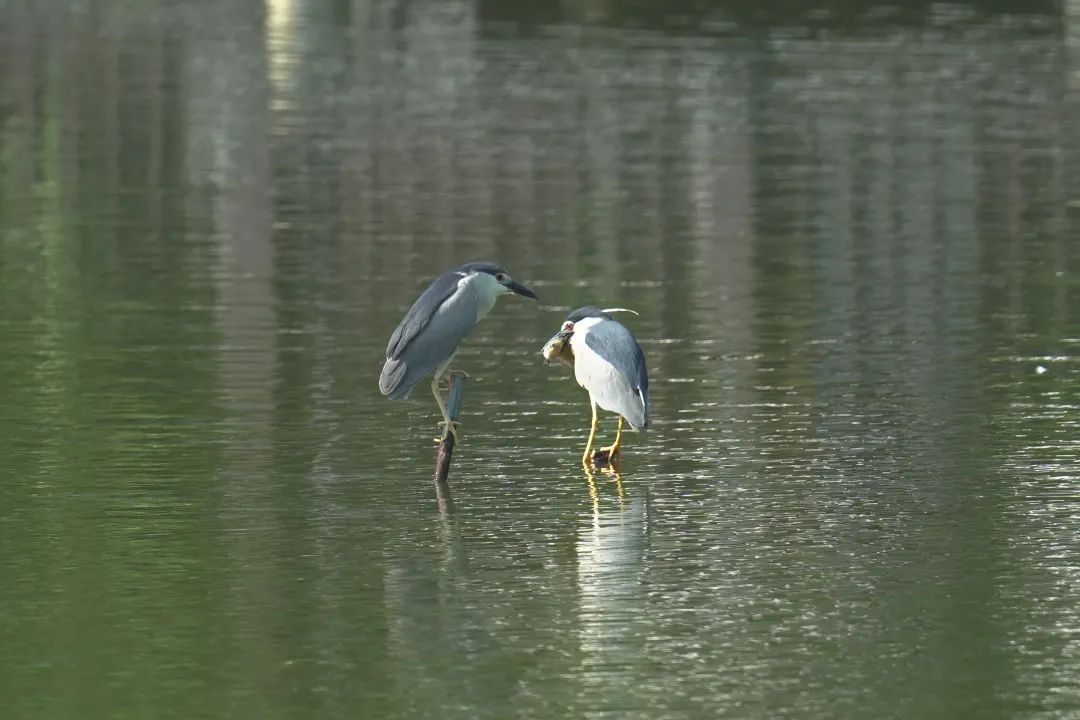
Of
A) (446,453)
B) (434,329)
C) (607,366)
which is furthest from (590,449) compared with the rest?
(434,329)

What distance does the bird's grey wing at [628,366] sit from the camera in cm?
1409

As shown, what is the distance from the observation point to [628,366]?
14180 mm

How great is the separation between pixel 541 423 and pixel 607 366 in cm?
159

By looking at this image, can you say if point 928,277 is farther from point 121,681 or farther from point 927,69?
point 927,69

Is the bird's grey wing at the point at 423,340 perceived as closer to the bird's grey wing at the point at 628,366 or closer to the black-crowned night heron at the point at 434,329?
the black-crowned night heron at the point at 434,329

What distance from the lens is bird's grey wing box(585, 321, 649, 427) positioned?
14.1 m

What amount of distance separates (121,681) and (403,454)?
496cm

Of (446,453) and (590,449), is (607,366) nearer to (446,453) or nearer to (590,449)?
(590,449)

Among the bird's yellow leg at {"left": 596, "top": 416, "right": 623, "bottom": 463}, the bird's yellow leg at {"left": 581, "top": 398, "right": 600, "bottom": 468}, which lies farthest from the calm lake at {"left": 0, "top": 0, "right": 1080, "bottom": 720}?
the bird's yellow leg at {"left": 596, "top": 416, "right": 623, "bottom": 463}

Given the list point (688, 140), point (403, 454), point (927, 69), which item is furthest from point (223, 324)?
point (927, 69)

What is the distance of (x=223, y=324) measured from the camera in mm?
19797

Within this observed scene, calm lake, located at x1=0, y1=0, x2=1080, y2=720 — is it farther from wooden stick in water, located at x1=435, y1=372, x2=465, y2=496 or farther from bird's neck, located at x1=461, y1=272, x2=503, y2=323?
bird's neck, located at x1=461, y1=272, x2=503, y2=323

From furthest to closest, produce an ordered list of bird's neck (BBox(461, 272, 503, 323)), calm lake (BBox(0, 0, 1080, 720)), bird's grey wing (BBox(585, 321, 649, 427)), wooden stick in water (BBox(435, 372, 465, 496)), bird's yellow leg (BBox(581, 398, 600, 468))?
1. bird's neck (BBox(461, 272, 503, 323))
2. bird's yellow leg (BBox(581, 398, 600, 468))
3. bird's grey wing (BBox(585, 321, 649, 427))
4. wooden stick in water (BBox(435, 372, 465, 496))
5. calm lake (BBox(0, 0, 1080, 720))

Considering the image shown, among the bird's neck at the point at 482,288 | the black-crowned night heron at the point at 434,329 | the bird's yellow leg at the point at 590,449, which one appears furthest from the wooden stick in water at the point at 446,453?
the bird's yellow leg at the point at 590,449
